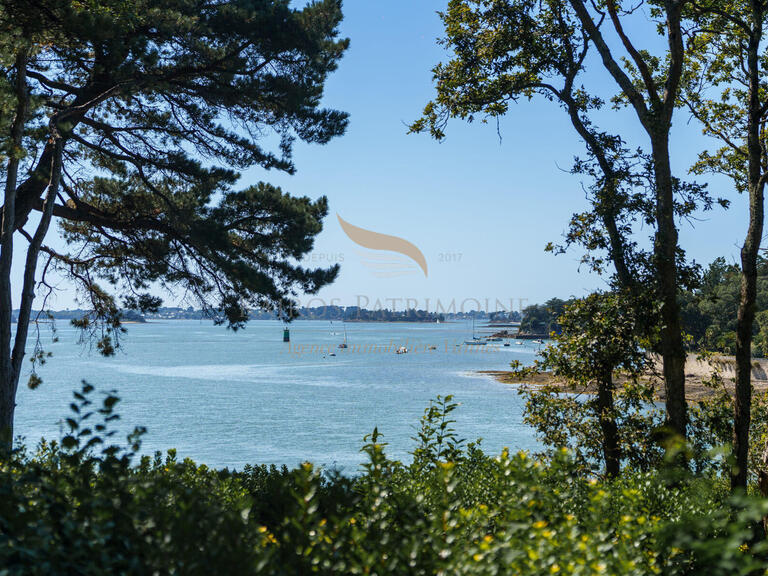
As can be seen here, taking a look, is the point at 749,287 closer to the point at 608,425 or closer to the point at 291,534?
the point at 608,425

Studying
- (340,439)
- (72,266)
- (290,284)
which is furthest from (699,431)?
(340,439)

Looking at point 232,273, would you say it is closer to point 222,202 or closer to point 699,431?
point 222,202

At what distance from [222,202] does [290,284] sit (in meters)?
1.78

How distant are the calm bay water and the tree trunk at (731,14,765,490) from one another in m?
5.95

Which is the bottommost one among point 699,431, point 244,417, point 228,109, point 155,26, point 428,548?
point 244,417

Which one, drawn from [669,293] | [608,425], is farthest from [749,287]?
[608,425]

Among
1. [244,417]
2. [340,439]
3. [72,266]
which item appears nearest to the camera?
[72,266]

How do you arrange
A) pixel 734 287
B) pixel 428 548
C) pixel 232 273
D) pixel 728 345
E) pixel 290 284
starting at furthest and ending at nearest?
pixel 734 287 < pixel 290 284 < pixel 232 273 < pixel 728 345 < pixel 428 548

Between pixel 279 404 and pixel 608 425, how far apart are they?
40795 millimetres

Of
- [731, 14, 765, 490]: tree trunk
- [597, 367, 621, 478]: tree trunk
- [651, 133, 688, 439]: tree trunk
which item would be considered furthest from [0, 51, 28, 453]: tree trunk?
[731, 14, 765, 490]: tree trunk

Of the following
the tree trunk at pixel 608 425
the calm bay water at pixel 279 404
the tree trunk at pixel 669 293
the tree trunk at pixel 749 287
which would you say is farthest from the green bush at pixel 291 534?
the calm bay water at pixel 279 404

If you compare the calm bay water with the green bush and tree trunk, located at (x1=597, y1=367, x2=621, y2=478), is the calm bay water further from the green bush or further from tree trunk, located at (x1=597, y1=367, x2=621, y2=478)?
the green bush

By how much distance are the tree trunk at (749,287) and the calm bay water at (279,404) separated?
5.95 metres

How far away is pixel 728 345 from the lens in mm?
9016
